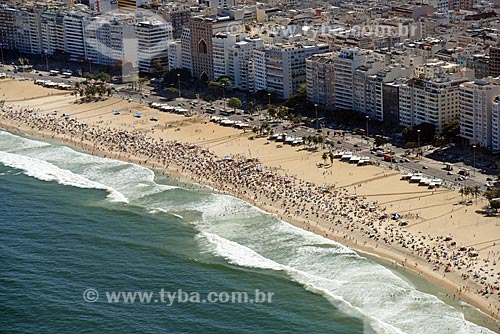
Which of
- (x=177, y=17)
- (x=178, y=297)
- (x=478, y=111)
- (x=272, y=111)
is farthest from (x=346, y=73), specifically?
(x=178, y=297)

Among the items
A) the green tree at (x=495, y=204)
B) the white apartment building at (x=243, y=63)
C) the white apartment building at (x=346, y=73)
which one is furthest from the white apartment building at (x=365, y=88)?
the green tree at (x=495, y=204)

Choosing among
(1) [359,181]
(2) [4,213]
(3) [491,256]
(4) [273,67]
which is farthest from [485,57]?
(2) [4,213]

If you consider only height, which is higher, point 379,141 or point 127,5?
point 127,5

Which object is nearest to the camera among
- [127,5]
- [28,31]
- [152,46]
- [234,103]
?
[234,103]

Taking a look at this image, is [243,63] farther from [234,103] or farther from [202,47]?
[234,103]

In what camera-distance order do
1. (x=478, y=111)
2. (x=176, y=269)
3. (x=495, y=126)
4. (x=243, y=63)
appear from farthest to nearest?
(x=243, y=63)
(x=478, y=111)
(x=495, y=126)
(x=176, y=269)

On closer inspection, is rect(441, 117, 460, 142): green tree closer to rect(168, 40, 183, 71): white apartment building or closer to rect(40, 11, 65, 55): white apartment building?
rect(168, 40, 183, 71): white apartment building

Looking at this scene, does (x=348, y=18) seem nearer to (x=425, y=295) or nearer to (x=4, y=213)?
(x=4, y=213)

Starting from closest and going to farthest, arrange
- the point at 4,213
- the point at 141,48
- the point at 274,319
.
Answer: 1. the point at 274,319
2. the point at 4,213
3. the point at 141,48
